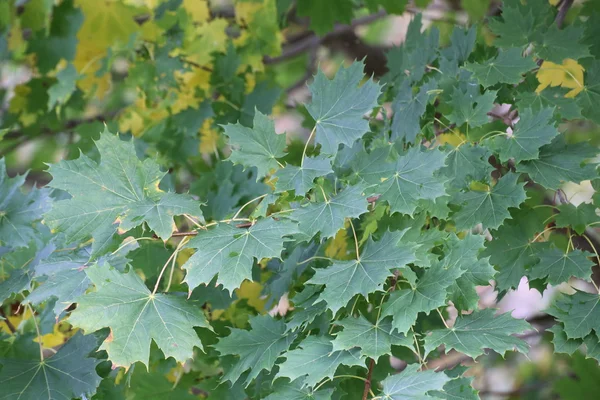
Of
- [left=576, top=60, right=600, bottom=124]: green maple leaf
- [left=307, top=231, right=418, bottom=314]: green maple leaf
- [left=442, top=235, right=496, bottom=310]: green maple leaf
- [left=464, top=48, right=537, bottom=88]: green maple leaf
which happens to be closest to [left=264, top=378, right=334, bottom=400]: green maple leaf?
[left=307, top=231, right=418, bottom=314]: green maple leaf

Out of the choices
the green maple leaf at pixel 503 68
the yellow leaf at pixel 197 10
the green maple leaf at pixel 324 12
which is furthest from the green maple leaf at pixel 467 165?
the yellow leaf at pixel 197 10

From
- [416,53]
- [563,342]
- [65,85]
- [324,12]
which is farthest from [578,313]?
[65,85]

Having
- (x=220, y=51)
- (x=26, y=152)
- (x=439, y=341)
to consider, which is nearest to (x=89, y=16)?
(x=220, y=51)

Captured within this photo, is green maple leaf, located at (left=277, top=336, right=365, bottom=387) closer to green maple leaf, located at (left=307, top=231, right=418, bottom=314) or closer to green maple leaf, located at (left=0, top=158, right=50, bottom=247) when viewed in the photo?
green maple leaf, located at (left=307, top=231, right=418, bottom=314)

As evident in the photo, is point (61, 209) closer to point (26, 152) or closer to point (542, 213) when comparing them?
point (542, 213)

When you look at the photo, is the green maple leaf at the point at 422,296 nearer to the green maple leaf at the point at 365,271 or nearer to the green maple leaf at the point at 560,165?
the green maple leaf at the point at 365,271
